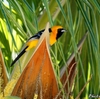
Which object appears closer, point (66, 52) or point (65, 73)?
point (65, 73)

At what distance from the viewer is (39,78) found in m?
0.34

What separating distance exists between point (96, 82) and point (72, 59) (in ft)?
0.99

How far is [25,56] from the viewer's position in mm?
530

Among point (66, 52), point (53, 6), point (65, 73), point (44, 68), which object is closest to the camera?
point (44, 68)

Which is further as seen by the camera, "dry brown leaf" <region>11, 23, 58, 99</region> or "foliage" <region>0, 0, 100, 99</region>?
"foliage" <region>0, 0, 100, 99</region>

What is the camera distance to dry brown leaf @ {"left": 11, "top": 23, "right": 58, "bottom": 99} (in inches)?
13.4

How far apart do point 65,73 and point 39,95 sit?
0.15 meters

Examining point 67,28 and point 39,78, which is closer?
point 39,78

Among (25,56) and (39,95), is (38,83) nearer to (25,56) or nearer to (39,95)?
(39,95)

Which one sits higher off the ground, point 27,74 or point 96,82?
point 27,74

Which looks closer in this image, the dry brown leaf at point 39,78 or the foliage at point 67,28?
the dry brown leaf at point 39,78

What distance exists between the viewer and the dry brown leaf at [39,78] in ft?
1.11

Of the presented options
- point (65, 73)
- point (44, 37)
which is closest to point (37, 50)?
point (44, 37)

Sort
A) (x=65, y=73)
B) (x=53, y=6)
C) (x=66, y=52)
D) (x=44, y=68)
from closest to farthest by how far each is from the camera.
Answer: (x=44, y=68), (x=65, y=73), (x=53, y=6), (x=66, y=52)
